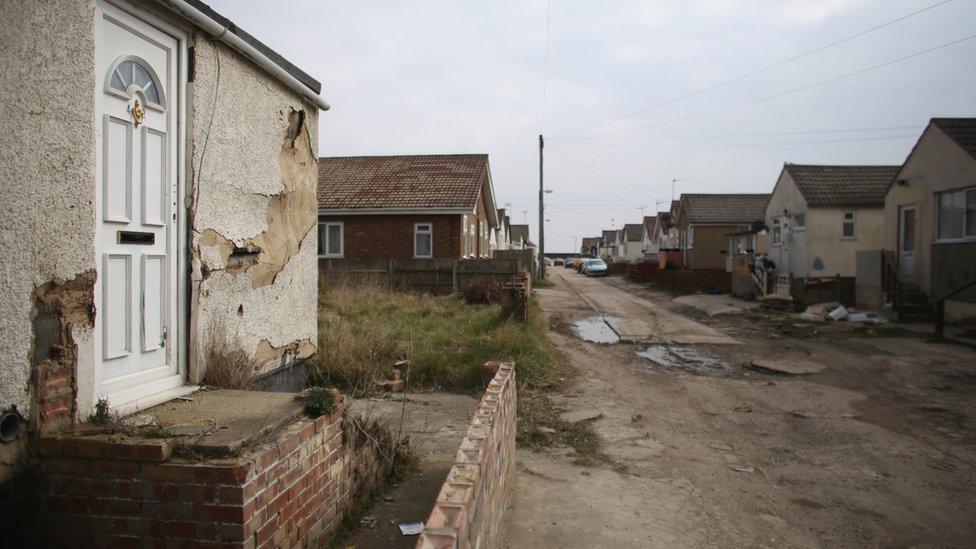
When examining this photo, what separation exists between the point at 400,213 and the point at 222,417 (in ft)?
65.6

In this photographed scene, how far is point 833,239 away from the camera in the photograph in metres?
23.2

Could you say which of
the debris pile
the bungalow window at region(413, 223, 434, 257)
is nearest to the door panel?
the debris pile

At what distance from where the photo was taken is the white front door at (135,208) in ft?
12.3

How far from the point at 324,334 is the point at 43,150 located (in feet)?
17.7

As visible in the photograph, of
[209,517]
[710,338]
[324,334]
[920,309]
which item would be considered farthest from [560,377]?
[920,309]

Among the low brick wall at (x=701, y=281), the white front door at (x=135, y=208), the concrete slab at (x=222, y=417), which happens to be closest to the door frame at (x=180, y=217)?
the white front door at (x=135, y=208)

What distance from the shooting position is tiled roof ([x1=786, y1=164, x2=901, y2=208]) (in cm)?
2325

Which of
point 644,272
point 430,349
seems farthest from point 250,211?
point 644,272

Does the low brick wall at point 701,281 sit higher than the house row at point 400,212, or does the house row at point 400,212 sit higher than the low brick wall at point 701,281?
the house row at point 400,212

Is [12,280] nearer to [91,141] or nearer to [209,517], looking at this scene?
[91,141]

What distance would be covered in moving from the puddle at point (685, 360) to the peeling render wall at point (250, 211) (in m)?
6.88

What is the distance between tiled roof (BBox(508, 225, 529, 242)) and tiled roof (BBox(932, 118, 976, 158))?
75.3 m

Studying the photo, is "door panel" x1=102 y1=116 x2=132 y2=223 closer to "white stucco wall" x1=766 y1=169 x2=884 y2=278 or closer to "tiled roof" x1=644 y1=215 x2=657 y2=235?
"white stucco wall" x1=766 y1=169 x2=884 y2=278

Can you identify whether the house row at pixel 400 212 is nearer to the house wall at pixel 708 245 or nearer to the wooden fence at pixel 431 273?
the wooden fence at pixel 431 273
